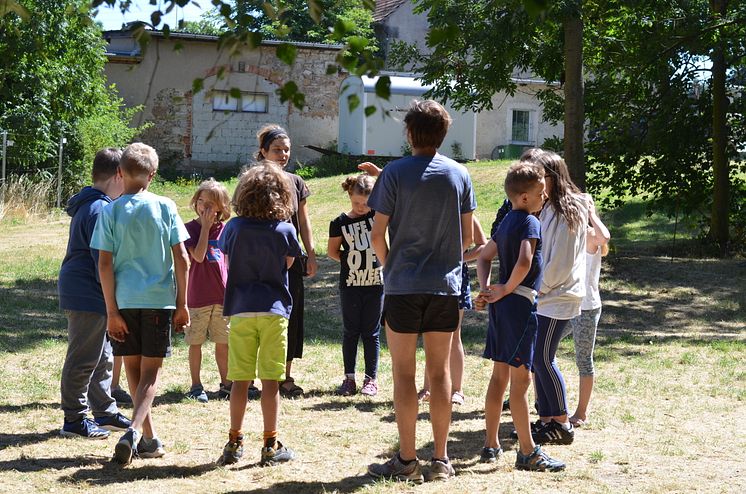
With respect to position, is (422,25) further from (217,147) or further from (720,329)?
(720,329)

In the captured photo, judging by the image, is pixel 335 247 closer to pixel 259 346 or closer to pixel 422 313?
pixel 259 346

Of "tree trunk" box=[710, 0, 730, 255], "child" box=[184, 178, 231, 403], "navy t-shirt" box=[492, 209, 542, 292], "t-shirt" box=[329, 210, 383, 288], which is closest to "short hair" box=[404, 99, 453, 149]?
"navy t-shirt" box=[492, 209, 542, 292]

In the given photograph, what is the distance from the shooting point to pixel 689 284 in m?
14.0

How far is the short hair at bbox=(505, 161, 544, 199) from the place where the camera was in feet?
15.8

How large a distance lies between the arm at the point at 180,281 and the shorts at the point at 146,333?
0.06 m

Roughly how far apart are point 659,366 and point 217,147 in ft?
82.3

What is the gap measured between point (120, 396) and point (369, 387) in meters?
1.77

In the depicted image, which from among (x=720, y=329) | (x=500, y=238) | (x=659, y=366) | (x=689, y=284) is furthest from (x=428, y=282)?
(x=689, y=284)

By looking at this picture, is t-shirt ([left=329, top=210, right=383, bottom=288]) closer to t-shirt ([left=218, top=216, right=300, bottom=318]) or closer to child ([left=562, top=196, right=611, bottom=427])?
child ([left=562, top=196, right=611, bottom=427])

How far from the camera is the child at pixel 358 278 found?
6.70 m

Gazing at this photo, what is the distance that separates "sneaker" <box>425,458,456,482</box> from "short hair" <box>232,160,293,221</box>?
1.50 metres

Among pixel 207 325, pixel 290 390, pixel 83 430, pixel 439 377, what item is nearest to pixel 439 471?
pixel 439 377

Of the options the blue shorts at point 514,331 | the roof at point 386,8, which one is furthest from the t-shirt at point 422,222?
the roof at point 386,8

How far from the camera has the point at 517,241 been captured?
4.79 m
